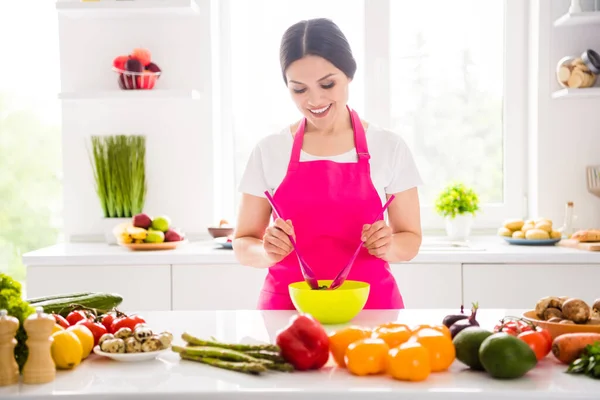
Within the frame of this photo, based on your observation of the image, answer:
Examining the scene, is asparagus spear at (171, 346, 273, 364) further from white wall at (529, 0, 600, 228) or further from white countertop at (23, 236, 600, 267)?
white wall at (529, 0, 600, 228)

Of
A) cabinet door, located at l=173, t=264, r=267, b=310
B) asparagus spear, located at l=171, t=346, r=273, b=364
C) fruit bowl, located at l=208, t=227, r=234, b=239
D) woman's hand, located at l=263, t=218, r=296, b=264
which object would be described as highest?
woman's hand, located at l=263, t=218, r=296, b=264

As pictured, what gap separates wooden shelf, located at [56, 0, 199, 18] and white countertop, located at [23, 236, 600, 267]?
1239 millimetres

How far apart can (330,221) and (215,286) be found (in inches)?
46.7

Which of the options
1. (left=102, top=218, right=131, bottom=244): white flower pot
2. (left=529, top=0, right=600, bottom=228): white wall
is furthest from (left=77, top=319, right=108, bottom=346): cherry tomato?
(left=529, top=0, right=600, bottom=228): white wall

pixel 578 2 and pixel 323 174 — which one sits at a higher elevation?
pixel 578 2

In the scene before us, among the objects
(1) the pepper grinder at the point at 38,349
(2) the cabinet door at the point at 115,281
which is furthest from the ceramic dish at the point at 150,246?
(1) the pepper grinder at the point at 38,349

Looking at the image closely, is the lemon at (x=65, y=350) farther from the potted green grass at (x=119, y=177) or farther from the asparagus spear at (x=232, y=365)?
the potted green grass at (x=119, y=177)

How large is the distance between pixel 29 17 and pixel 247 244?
14.3ft

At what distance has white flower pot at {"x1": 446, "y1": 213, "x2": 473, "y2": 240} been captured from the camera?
12.5ft

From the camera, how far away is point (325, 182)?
2406mm

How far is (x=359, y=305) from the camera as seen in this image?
190cm

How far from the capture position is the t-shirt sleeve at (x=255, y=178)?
243 cm

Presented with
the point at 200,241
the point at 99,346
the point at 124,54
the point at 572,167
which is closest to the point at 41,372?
the point at 99,346

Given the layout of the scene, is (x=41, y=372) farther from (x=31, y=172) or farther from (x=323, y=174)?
(x=31, y=172)
